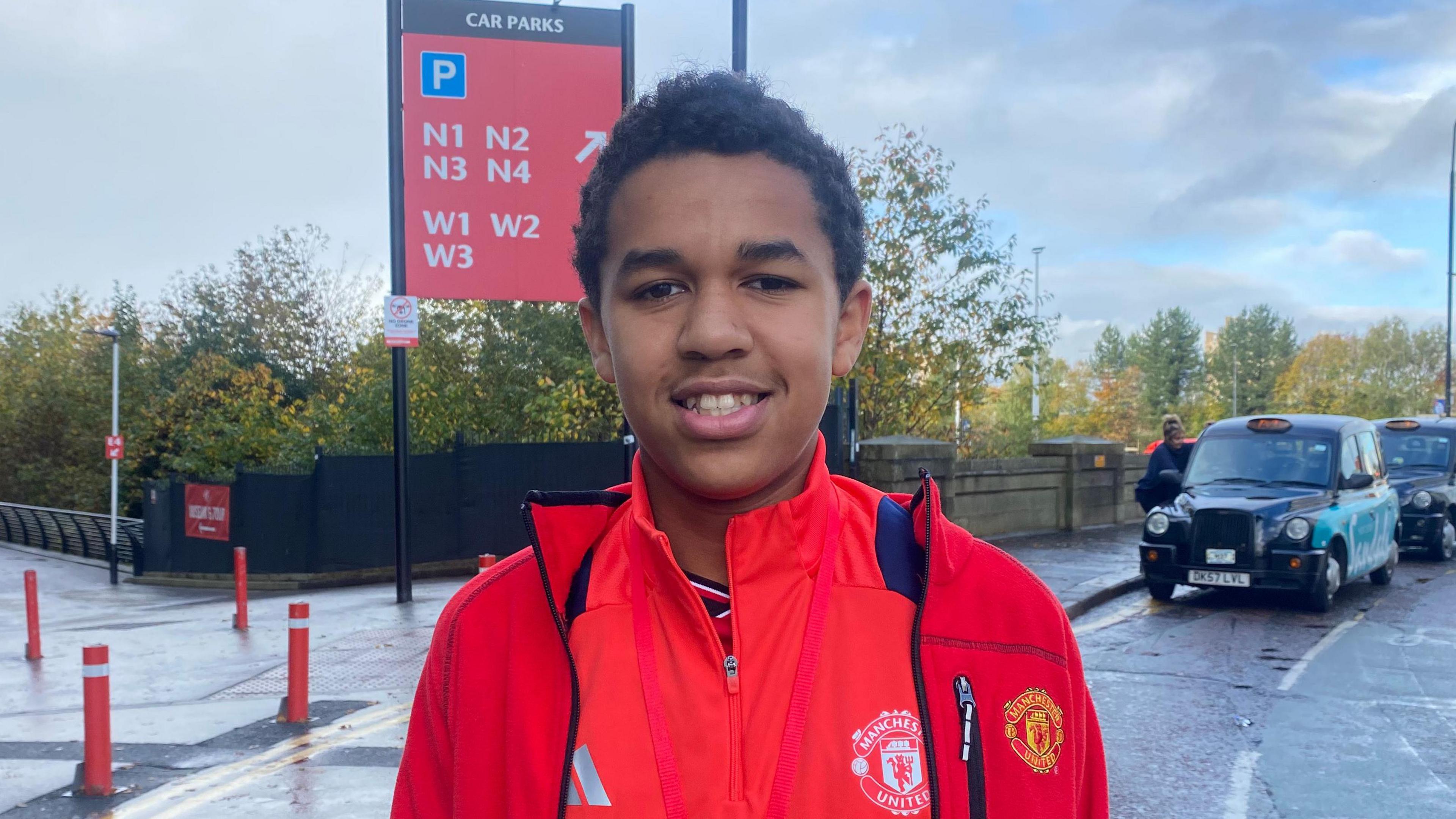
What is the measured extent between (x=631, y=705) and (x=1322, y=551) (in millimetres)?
11082

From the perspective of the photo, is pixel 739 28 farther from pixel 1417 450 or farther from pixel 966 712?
pixel 1417 450

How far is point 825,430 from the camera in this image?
14.5m

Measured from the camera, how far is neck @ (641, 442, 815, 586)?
1.67m

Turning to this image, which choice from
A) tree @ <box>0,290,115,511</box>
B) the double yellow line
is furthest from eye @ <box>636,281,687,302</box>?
tree @ <box>0,290,115,511</box>

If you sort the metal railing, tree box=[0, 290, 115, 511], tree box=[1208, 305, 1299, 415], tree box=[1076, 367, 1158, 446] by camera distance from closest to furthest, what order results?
the metal railing
tree box=[0, 290, 115, 511]
tree box=[1076, 367, 1158, 446]
tree box=[1208, 305, 1299, 415]

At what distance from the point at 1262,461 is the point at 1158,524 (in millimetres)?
1684

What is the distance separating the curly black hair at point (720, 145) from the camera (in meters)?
1.65

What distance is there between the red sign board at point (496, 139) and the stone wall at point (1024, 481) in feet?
16.4

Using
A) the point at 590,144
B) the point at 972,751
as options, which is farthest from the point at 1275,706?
the point at 590,144

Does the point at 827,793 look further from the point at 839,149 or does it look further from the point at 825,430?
the point at 825,430

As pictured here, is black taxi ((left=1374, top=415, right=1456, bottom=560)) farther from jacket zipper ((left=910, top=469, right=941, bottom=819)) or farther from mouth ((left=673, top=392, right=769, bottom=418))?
mouth ((left=673, top=392, right=769, bottom=418))

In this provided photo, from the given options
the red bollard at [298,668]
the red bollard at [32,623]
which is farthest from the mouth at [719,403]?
the red bollard at [32,623]

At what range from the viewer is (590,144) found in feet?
40.2

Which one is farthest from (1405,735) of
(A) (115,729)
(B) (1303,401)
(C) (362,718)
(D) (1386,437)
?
(B) (1303,401)
